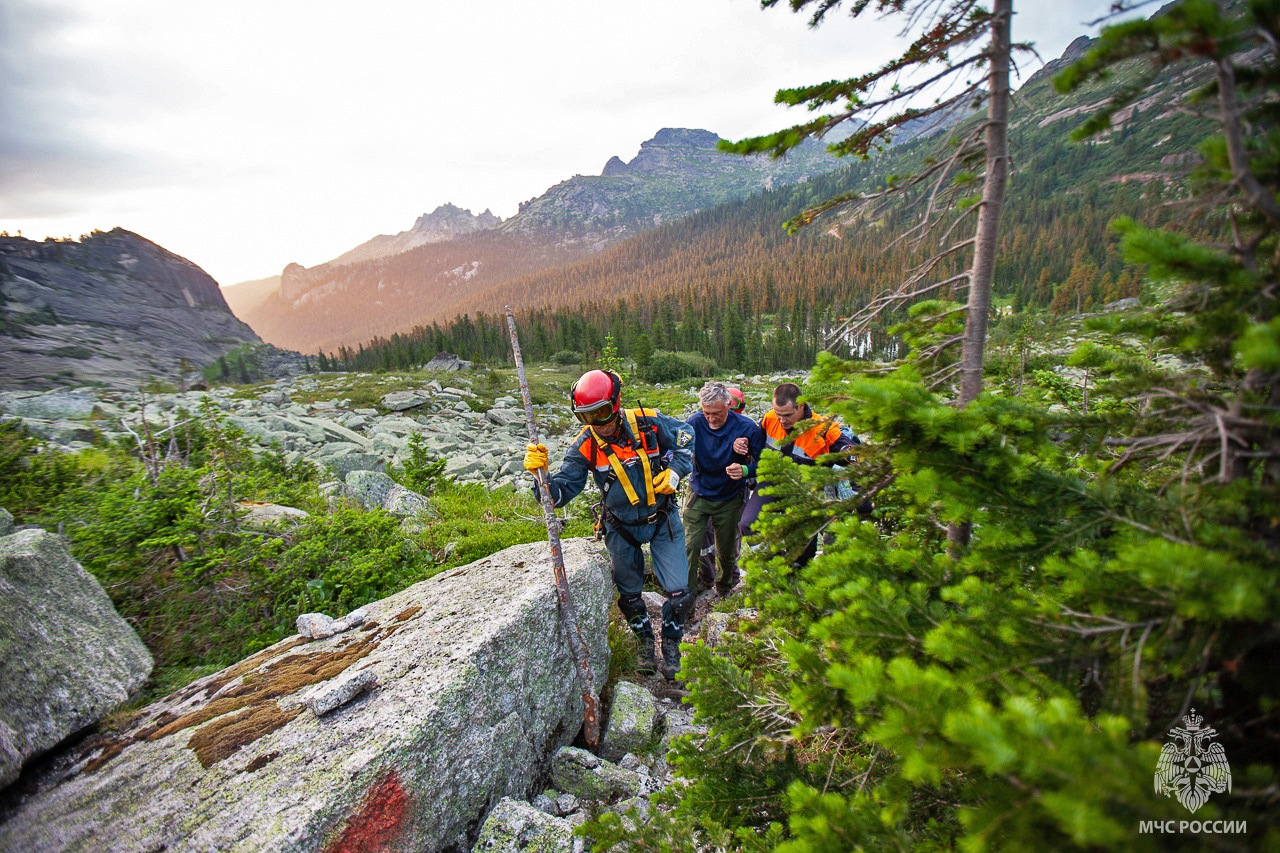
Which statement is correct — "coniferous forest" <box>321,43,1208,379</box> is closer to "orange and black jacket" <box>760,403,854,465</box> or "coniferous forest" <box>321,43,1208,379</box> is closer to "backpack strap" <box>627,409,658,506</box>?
"orange and black jacket" <box>760,403,854,465</box>

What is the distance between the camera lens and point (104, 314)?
104375mm

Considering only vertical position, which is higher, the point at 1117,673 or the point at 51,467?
the point at 51,467

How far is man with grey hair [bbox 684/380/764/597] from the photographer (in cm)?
550

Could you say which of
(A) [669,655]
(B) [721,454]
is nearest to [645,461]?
(B) [721,454]

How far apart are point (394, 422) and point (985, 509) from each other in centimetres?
2413

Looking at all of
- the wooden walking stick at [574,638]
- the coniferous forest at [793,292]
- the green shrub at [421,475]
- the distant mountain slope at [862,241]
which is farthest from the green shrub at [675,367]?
the wooden walking stick at [574,638]

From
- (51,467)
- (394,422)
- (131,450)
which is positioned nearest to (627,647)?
(51,467)

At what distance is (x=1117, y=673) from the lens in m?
1.38

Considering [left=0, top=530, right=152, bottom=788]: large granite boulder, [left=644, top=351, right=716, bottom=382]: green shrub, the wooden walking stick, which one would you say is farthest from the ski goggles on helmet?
[left=644, top=351, right=716, bottom=382]: green shrub

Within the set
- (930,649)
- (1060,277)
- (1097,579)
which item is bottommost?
(1060,277)

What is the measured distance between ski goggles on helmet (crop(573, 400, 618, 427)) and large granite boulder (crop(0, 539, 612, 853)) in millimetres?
1605

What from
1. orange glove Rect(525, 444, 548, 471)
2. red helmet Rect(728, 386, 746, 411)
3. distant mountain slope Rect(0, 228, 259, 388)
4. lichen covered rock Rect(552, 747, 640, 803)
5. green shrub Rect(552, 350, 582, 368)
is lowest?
green shrub Rect(552, 350, 582, 368)

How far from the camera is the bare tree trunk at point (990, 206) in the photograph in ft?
8.38

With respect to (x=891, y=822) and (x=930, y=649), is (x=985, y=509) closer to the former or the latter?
(x=930, y=649)
